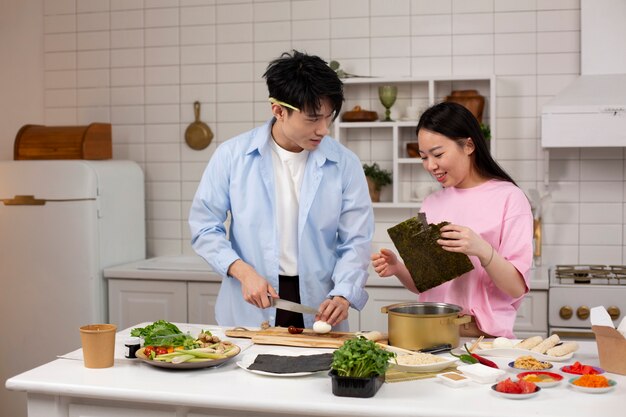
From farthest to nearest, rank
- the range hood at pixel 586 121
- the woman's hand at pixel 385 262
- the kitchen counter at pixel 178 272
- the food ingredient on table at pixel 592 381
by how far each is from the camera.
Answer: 1. the kitchen counter at pixel 178 272
2. the range hood at pixel 586 121
3. the woman's hand at pixel 385 262
4. the food ingredient on table at pixel 592 381

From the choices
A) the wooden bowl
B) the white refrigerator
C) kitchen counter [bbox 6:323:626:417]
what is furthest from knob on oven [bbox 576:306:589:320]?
the white refrigerator

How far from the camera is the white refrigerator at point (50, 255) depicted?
4059 mm

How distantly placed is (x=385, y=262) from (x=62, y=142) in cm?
254

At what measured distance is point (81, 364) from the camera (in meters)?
2.17

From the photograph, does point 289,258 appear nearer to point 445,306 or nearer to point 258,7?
point 445,306

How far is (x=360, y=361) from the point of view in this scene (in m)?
1.83

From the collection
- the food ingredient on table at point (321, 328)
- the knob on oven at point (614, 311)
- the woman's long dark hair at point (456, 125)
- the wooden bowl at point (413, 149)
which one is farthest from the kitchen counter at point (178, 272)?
the food ingredient on table at point (321, 328)

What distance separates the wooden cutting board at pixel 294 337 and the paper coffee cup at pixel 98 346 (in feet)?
1.46

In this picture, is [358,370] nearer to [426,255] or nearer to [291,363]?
[291,363]

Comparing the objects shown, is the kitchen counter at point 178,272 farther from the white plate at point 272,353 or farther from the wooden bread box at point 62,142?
the white plate at point 272,353

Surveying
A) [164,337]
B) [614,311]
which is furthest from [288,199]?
[614,311]

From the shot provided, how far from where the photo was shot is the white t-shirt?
2734mm

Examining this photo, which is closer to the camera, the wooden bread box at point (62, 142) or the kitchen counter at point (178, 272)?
the kitchen counter at point (178, 272)

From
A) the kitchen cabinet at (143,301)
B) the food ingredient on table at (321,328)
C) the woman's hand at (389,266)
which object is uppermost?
the woman's hand at (389,266)
